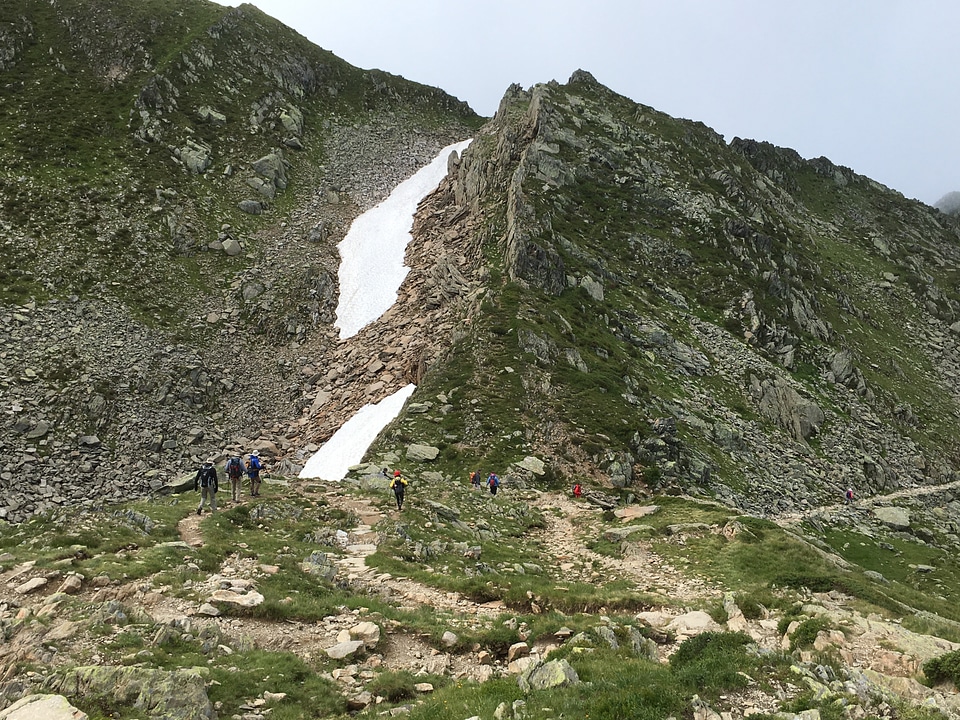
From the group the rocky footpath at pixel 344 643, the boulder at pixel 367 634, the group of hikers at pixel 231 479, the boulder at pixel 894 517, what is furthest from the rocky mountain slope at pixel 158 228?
the boulder at pixel 894 517

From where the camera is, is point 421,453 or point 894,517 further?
point 894,517

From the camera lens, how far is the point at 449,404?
4119 centimetres

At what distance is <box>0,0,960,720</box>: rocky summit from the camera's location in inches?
527

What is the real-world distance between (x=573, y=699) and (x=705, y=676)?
125 inches

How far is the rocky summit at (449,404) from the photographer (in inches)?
527

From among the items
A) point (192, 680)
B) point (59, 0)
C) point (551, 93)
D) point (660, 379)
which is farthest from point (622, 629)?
point (59, 0)

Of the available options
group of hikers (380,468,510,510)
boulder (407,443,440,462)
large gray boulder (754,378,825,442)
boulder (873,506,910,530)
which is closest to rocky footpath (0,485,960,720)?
group of hikers (380,468,510,510)

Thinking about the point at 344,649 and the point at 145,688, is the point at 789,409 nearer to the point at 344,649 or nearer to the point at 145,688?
the point at 344,649

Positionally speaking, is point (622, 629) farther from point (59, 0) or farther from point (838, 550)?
point (59, 0)

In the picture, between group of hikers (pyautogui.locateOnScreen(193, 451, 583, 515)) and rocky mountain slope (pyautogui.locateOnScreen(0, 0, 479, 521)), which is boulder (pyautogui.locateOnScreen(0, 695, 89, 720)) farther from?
rocky mountain slope (pyautogui.locateOnScreen(0, 0, 479, 521))

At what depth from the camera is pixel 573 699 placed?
10.9 metres

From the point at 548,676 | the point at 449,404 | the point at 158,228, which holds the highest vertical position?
the point at 158,228

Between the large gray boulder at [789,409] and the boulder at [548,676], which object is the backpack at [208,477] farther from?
the large gray boulder at [789,409]

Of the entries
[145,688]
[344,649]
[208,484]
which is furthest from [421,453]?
[145,688]
